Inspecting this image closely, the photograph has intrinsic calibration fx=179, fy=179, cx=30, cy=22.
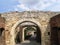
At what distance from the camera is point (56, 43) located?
15094 millimetres

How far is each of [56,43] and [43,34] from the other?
1.33m

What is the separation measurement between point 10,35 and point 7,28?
0.67m

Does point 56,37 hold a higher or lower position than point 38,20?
lower

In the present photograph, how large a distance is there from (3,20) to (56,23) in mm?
4477

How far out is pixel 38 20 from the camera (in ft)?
50.6

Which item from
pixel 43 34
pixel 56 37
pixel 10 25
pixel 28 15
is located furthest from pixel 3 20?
pixel 56 37

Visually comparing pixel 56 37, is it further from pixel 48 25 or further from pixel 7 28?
pixel 7 28

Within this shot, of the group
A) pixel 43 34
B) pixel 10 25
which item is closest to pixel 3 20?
pixel 10 25

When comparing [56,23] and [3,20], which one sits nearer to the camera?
[56,23]

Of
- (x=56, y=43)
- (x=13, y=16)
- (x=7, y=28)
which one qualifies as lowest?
(x=56, y=43)

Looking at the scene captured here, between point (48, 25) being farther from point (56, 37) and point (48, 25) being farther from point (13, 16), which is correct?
point (13, 16)

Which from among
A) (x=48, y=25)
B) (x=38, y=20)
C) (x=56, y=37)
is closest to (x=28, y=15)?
(x=38, y=20)

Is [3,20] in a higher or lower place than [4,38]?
higher

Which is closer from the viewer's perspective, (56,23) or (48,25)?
(56,23)
